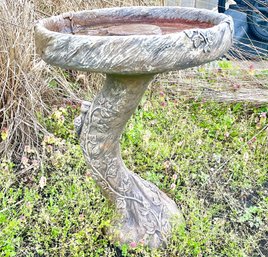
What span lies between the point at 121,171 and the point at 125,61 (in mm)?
565

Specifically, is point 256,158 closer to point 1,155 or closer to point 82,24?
point 82,24

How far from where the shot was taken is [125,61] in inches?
37.8

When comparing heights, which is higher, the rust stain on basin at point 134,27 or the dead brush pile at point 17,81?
the rust stain on basin at point 134,27

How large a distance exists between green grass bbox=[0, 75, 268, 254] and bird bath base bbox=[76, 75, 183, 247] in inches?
2.1

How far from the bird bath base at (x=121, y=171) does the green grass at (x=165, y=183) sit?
0.05 meters

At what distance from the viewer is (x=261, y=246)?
5.13 feet

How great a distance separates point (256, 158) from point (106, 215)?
3.06 feet

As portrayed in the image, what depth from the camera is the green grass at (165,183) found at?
Result: 150 centimetres

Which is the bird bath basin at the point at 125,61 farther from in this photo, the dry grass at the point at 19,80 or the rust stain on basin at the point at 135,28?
the dry grass at the point at 19,80

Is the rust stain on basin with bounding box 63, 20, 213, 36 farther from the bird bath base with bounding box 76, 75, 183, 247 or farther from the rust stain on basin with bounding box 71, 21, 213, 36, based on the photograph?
the bird bath base with bounding box 76, 75, 183, 247

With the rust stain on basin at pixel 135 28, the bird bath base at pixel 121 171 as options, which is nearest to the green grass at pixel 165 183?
the bird bath base at pixel 121 171

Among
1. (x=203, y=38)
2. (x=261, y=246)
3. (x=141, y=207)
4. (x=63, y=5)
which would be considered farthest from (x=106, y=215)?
(x=63, y=5)

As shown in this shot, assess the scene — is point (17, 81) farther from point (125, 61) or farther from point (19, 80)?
point (125, 61)

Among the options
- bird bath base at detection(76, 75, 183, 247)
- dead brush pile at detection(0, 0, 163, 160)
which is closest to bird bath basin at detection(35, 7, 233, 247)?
bird bath base at detection(76, 75, 183, 247)
